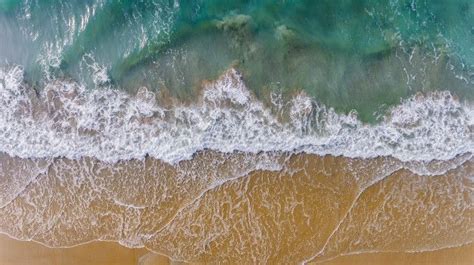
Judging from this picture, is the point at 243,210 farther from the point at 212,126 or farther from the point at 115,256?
the point at 115,256

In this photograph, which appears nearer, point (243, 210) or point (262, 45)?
point (243, 210)

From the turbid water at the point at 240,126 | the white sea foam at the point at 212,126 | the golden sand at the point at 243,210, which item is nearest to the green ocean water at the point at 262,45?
the turbid water at the point at 240,126

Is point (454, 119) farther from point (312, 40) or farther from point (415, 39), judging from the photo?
point (312, 40)

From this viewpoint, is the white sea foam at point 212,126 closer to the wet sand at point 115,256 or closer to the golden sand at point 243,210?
the golden sand at point 243,210

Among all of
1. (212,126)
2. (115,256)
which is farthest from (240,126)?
(115,256)

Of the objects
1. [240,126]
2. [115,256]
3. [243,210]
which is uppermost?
[240,126]

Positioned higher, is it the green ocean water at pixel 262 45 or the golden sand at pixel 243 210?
the green ocean water at pixel 262 45
